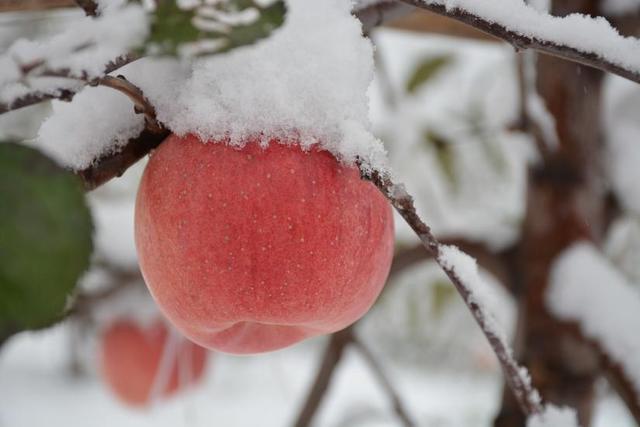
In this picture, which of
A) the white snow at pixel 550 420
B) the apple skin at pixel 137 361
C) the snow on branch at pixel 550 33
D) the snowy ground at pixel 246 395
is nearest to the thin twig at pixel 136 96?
the snow on branch at pixel 550 33

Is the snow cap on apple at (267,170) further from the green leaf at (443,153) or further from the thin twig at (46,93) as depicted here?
the green leaf at (443,153)

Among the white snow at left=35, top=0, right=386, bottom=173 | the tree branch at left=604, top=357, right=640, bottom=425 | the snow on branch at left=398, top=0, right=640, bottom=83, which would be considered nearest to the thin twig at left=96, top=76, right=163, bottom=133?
the white snow at left=35, top=0, right=386, bottom=173

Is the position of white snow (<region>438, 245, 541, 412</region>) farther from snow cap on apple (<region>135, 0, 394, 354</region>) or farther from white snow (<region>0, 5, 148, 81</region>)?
white snow (<region>0, 5, 148, 81</region>)

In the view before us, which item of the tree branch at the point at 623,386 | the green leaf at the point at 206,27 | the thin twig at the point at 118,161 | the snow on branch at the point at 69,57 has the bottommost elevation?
the tree branch at the point at 623,386

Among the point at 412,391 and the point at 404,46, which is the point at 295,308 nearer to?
the point at 404,46

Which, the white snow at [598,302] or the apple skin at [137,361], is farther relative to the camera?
the apple skin at [137,361]

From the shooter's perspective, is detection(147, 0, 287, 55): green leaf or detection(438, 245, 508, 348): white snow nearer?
detection(147, 0, 287, 55): green leaf
